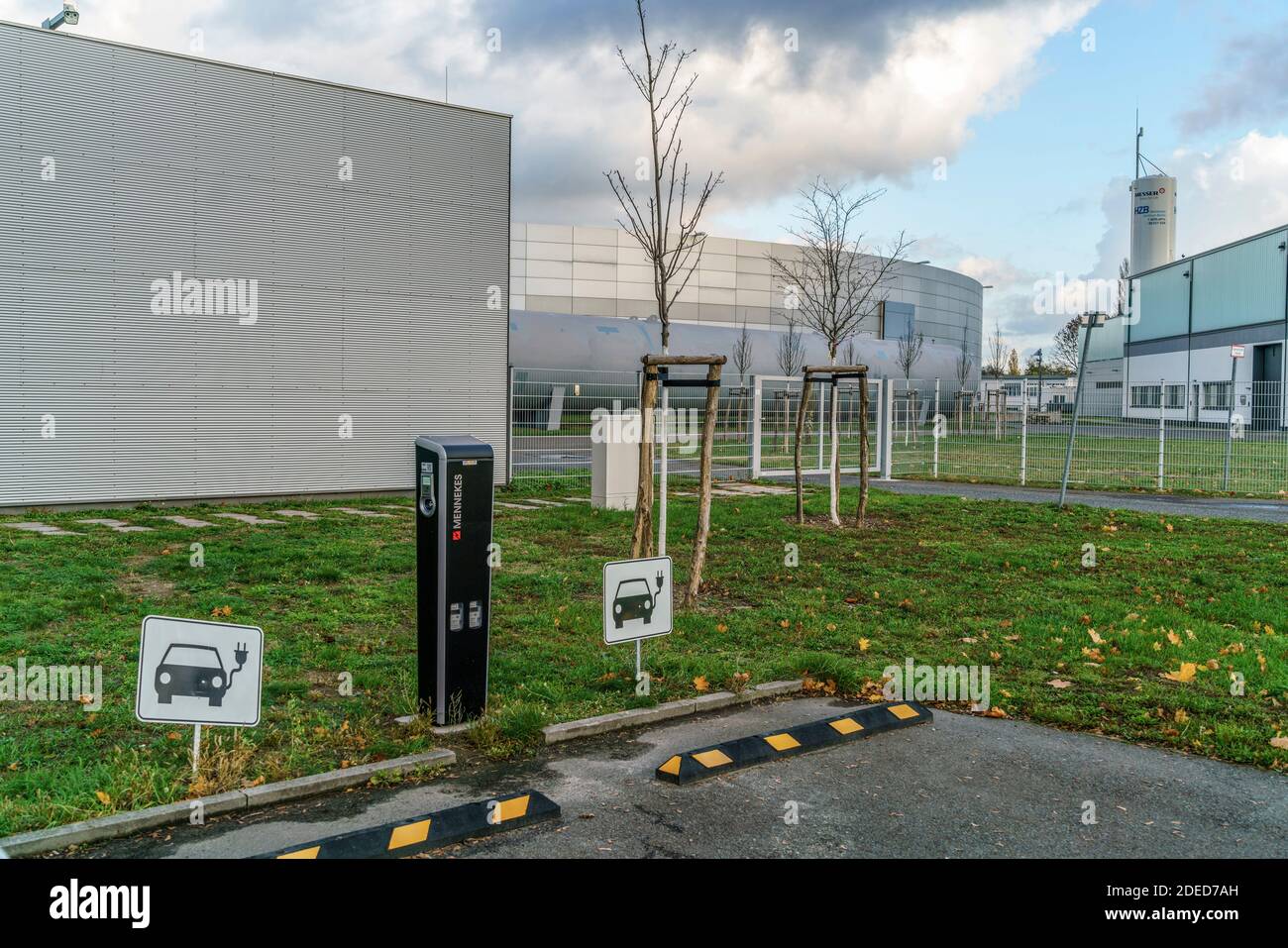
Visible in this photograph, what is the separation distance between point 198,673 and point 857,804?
10.4ft

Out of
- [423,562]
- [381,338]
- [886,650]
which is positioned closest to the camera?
[423,562]

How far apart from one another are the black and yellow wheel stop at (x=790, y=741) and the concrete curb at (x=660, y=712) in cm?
62

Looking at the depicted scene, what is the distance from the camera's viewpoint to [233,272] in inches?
645

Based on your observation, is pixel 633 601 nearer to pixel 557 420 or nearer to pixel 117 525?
pixel 117 525

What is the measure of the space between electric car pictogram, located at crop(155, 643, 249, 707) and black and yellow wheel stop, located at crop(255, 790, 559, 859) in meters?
1.08

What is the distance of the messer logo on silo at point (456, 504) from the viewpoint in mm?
5469

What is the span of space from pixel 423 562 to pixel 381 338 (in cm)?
1298

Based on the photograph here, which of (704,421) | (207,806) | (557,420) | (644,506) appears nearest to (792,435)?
(557,420)

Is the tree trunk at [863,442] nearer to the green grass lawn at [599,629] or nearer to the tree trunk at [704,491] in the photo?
the green grass lawn at [599,629]

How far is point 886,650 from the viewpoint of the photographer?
25.0 ft

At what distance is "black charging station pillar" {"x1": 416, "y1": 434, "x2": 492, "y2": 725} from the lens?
5.48 meters
